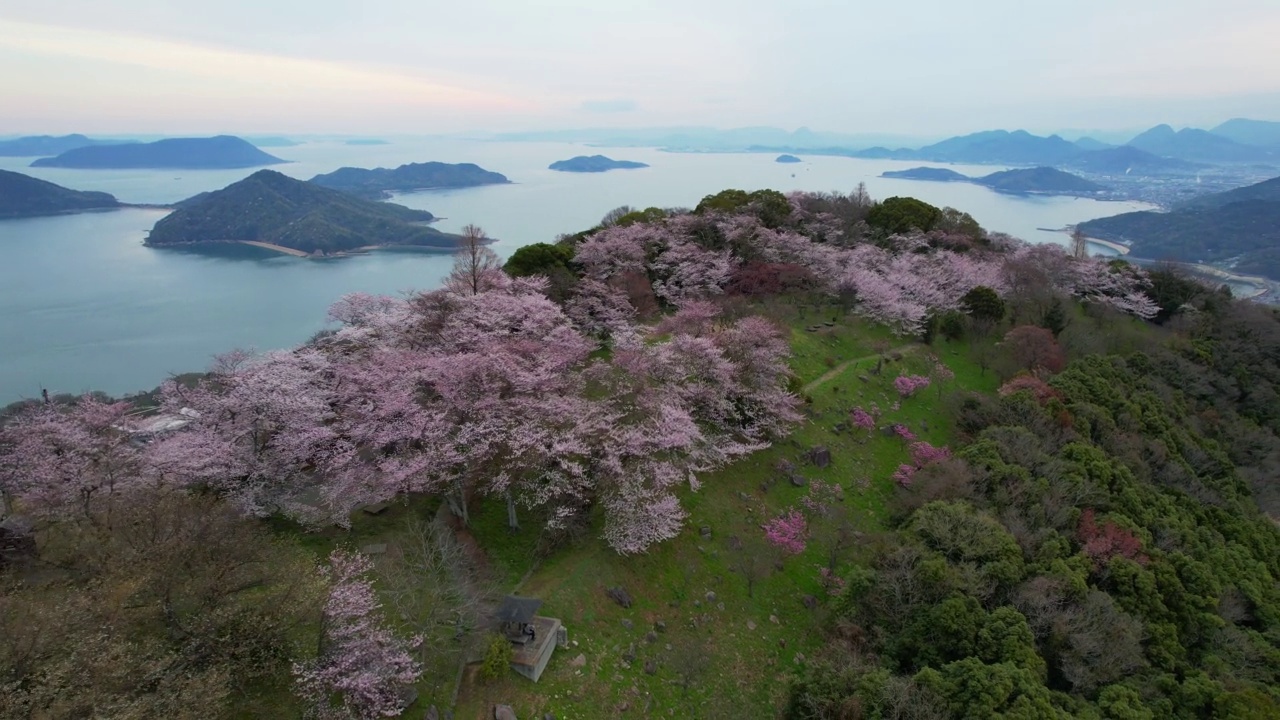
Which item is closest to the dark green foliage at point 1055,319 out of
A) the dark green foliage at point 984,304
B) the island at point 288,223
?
the dark green foliage at point 984,304

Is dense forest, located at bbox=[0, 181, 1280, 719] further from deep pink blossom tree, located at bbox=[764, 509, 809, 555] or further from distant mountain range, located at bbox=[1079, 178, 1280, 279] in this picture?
distant mountain range, located at bbox=[1079, 178, 1280, 279]

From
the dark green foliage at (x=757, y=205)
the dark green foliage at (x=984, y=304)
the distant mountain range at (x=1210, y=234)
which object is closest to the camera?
the dark green foliage at (x=984, y=304)

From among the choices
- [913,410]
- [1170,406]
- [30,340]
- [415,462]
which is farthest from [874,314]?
[30,340]

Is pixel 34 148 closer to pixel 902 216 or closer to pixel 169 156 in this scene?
pixel 169 156

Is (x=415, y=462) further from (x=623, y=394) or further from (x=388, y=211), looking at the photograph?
(x=388, y=211)

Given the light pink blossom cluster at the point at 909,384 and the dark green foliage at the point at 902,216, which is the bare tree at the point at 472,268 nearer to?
the light pink blossom cluster at the point at 909,384

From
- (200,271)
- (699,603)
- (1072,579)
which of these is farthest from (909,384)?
(200,271)

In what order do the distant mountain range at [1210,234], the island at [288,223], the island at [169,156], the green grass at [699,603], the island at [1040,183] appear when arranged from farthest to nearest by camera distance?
the island at [169,156] < the island at [1040,183] < the island at [288,223] < the distant mountain range at [1210,234] < the green grass at [699,603]

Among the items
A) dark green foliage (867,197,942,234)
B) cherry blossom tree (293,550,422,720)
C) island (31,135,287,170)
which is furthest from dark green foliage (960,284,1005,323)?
island (31,135,287,170)
